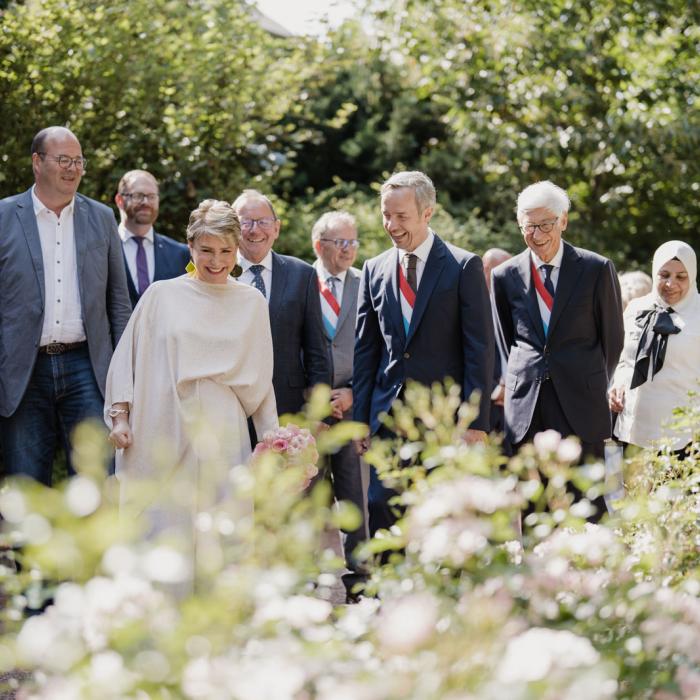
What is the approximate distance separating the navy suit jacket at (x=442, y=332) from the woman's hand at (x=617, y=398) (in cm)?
165

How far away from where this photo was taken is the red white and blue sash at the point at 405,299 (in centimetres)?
621

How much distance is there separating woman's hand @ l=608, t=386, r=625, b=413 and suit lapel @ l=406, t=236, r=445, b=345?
6.40 ft

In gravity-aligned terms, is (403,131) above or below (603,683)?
above

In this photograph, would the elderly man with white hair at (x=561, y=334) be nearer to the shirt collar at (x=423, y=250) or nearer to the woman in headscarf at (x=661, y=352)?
the shirt collar at (x=423, y=250)

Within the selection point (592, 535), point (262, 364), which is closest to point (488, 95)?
point (262, 364)

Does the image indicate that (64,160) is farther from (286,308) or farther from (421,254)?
(421,254)

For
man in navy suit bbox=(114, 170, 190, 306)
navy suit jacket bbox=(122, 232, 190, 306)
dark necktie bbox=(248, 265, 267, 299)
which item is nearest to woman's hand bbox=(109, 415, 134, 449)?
dark necktie bbox=(248, 265, 267, 299)

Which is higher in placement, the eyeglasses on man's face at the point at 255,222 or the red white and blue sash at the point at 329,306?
the eyeglasses on man's face at the point at 255,222

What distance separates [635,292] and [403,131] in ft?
46.5

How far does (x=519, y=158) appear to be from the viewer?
16719 mm

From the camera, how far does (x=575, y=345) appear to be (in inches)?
252

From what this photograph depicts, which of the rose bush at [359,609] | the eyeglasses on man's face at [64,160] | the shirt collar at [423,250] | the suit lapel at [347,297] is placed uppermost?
the eyeglasses on man's face at [64,160]

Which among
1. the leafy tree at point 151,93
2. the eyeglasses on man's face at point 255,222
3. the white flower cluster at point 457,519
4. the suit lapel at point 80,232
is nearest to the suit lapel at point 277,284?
the eyeglasses on man's face at point 255,222

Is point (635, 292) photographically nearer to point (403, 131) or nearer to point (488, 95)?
point (488, 95)
